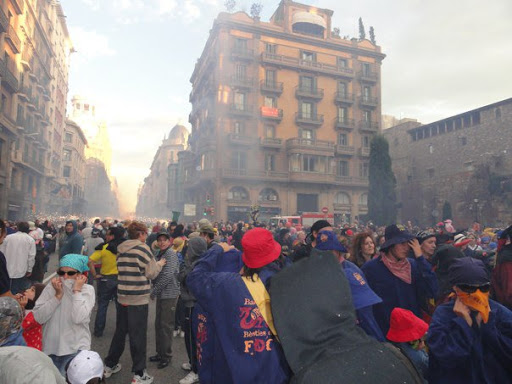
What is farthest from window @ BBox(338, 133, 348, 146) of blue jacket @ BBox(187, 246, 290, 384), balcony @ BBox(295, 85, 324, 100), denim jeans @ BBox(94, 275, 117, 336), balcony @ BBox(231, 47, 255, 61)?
blue jacket @ BBox(187, 246, 290, 384)

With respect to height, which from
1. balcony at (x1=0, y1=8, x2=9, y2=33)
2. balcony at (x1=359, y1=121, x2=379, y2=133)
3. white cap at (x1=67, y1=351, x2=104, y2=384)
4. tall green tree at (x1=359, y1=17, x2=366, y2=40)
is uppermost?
tall green tree at (x1=359, y1=17, x2=366, y2=40)

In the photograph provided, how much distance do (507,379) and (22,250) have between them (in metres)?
7.92

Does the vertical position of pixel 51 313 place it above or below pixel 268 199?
below

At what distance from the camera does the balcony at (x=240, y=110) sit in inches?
1436

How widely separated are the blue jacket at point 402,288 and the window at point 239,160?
33.3m

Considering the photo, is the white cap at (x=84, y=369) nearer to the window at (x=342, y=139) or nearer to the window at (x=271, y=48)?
the window at (x=271, y=48)

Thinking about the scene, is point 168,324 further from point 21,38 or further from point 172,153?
point 172,153

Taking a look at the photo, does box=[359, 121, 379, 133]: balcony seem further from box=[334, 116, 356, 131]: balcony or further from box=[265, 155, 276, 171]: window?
box=[265, 155, 276, 171]: window

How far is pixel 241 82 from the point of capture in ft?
122

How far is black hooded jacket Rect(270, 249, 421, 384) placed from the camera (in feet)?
4.61

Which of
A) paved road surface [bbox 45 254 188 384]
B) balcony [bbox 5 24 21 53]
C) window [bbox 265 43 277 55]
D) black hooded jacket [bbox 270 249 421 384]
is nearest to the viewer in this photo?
black hooded jacket [bbox 270 249 421 384]

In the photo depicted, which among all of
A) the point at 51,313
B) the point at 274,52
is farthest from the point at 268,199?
the point at 51,313

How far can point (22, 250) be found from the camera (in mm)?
6824

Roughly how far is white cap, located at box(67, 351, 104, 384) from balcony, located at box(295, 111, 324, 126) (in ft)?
125
